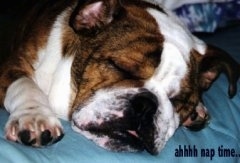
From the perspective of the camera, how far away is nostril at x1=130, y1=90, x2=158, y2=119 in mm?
1631

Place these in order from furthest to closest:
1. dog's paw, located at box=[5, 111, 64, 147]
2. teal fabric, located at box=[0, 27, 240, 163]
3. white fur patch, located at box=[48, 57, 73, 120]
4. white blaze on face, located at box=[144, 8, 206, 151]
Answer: white fur patch, located at box=[48, 57, 73, 120] < white blaze on face, located at box=[144, 8, 206, 151] < dog's paw, located at box=[5, 111, 64, 147] < teal fabric, located at box=[0, 27, 240, 163]

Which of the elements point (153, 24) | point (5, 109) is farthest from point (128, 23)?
point (5, 109)

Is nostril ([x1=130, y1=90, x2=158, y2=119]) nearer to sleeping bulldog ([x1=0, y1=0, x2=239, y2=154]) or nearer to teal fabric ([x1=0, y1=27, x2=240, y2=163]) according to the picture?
sleeping bulldog ([x1=0, y1=0, x2=239, y2=154])

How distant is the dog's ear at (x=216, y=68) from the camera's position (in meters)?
1.96

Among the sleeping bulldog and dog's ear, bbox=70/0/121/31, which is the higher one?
dog's ear, bbox=70/0/121/31

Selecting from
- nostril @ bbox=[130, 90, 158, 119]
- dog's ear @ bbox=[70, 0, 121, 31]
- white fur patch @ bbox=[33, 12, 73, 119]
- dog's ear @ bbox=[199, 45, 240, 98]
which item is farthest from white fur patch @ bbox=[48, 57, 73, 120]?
dog's ear @ bbox=[199, 45, 240, 98]

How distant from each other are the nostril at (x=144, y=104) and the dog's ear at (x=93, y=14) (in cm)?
38

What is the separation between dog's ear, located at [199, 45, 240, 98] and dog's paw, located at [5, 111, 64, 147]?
0.67 m

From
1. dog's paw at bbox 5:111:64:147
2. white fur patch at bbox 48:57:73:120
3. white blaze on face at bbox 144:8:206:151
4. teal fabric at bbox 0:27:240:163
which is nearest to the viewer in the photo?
teal fabric at bbox 0:27:240:163

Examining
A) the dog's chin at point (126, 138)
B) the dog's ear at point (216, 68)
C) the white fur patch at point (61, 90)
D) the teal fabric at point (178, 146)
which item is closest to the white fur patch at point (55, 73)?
the white fur patch at point (61, 90)

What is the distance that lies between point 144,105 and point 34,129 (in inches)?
13.8

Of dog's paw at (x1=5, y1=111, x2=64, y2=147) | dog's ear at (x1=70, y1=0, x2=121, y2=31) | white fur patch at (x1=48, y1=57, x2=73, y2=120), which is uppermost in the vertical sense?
dog's ear at (x1=70, y1=0, x2=121, y2=31)

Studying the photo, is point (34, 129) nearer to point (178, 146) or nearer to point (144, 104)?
point (144, 104)

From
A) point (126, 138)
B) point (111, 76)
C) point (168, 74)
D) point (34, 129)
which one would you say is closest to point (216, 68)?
point (168, 74)
